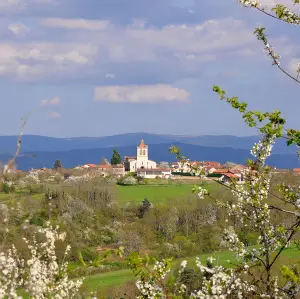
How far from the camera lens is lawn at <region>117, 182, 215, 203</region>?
5166 cm

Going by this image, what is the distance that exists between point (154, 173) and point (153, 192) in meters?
21.5

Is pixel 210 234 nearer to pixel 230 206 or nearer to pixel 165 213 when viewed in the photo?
pixel 165 213

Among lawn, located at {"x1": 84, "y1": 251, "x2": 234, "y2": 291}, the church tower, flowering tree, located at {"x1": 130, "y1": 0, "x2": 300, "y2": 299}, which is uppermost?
flowering tree, located at {"x1": 130, "y1": 0, "x2": 300, "y2": 299}

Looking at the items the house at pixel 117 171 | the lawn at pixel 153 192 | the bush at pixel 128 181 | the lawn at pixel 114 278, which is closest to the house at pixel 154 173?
the house at pixel 117 171

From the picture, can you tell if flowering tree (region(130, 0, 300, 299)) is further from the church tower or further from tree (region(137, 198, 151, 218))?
the church tower

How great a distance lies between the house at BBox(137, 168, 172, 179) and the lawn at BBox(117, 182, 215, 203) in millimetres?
14345

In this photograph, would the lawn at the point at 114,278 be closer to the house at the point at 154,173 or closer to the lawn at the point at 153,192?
the lawn at the point at 153,192

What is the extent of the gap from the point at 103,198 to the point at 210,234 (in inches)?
500

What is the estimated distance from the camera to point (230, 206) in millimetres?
4551

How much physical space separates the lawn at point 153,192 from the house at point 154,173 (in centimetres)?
1434

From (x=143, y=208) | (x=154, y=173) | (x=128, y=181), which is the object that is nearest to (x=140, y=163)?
(x=154, y=173)

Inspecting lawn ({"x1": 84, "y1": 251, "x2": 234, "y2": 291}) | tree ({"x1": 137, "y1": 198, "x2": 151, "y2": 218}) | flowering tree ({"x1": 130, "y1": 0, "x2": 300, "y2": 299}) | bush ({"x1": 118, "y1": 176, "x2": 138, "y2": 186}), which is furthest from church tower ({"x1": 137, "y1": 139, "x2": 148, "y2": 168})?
flowering tree ({"x1": 130, "y1": 0, "x2": 300, "y2": 299})

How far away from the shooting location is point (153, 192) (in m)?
57.1

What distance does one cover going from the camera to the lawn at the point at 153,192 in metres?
51.7
